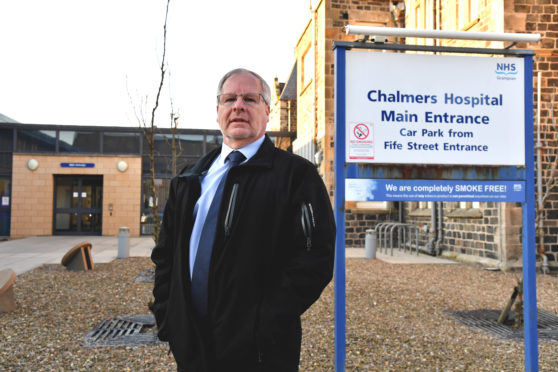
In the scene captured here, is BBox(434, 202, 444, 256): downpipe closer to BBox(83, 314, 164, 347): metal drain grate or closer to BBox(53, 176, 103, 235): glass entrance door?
BBox(83, 314, 164, 347): metal drain grate

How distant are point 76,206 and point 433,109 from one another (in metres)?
17.8

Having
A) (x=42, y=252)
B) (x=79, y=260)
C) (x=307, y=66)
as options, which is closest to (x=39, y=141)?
(x=42, y=252)

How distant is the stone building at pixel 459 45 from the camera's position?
955 centimetres

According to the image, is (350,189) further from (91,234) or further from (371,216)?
(91,234)

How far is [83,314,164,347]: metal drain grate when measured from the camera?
4.43 meters

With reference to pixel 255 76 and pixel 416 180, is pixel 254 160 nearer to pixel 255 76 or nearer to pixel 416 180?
pixel 255 76

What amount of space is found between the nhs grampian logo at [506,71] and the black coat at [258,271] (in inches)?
91.5

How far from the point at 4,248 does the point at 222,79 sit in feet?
45.4

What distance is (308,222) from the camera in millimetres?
1865

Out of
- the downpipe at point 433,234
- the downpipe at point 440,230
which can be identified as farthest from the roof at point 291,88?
the downpipe at point 440,230

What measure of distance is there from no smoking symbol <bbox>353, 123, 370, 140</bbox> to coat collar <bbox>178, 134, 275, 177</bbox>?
4.58 ft

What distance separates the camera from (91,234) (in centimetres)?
1833

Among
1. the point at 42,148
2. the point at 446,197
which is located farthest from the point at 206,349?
the point at 42,148

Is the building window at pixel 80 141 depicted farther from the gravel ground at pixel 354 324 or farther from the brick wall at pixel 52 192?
the gravel ground at pixel 354 324
